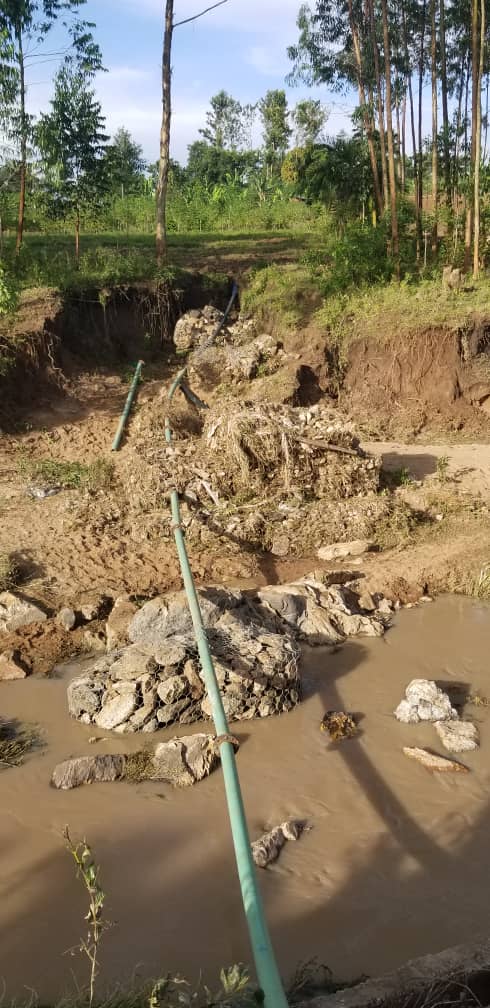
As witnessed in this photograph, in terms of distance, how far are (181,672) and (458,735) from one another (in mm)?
1776

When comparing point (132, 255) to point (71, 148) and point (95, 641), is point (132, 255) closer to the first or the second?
point (71, 148)

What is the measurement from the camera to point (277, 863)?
340 cm

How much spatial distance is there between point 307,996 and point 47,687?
3.04 meters

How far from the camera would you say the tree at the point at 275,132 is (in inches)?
1114

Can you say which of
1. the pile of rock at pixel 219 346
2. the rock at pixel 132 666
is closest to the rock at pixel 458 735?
the rock at pixel 132 666

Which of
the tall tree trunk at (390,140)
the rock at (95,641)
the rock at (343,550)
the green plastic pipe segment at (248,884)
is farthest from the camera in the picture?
the tall tree trunk at (390,140)

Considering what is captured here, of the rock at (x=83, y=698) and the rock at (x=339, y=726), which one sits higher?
the rock at (x=83, y=698)

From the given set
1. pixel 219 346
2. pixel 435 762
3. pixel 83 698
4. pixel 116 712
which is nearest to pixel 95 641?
pixel 83 698

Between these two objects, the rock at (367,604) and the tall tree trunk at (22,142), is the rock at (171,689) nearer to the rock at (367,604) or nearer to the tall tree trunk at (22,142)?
the rock at (367,604)

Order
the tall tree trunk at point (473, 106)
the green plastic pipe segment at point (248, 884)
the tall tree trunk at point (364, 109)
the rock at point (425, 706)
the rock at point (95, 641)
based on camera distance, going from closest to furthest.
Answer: the green plastic pipe segment at point (248, 884), the rock at point (425, 706), the rock at point (95, 641), the tall tree trunk at point (473, 106), the tall tree trunk at point (364, 109)

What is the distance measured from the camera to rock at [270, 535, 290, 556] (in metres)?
6.92

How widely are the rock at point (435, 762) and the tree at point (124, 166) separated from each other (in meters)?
11.8

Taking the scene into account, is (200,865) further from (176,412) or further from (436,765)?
(176,412)

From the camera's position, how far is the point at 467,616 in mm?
5965
